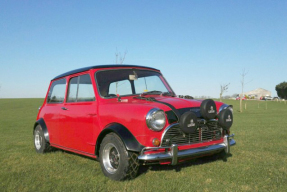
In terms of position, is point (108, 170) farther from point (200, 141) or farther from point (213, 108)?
point (213, 108)

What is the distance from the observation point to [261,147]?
7055 millimetres

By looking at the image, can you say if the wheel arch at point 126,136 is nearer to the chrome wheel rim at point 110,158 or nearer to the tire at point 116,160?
the tire at point 116,160

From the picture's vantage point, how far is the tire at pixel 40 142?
659 centimetres

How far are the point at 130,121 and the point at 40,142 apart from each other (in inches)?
143

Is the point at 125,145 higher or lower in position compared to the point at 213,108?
lower

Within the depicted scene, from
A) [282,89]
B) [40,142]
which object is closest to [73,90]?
[40,142]

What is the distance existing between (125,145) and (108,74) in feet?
5.93

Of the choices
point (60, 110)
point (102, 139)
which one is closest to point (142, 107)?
point (102, 139)

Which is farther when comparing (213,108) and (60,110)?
(60,110)

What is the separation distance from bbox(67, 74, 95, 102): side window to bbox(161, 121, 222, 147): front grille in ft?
5.50

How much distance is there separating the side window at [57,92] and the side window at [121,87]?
4.37 ft

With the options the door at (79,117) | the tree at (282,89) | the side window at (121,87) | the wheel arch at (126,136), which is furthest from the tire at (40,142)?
the tree at (282,89)

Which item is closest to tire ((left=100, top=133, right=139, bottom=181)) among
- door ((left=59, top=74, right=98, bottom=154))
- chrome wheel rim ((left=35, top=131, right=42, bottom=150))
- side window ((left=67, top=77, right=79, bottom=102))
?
door ((left=59, top=74, right=98, bottom=154))

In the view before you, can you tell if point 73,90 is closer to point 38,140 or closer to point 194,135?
point 38,140
